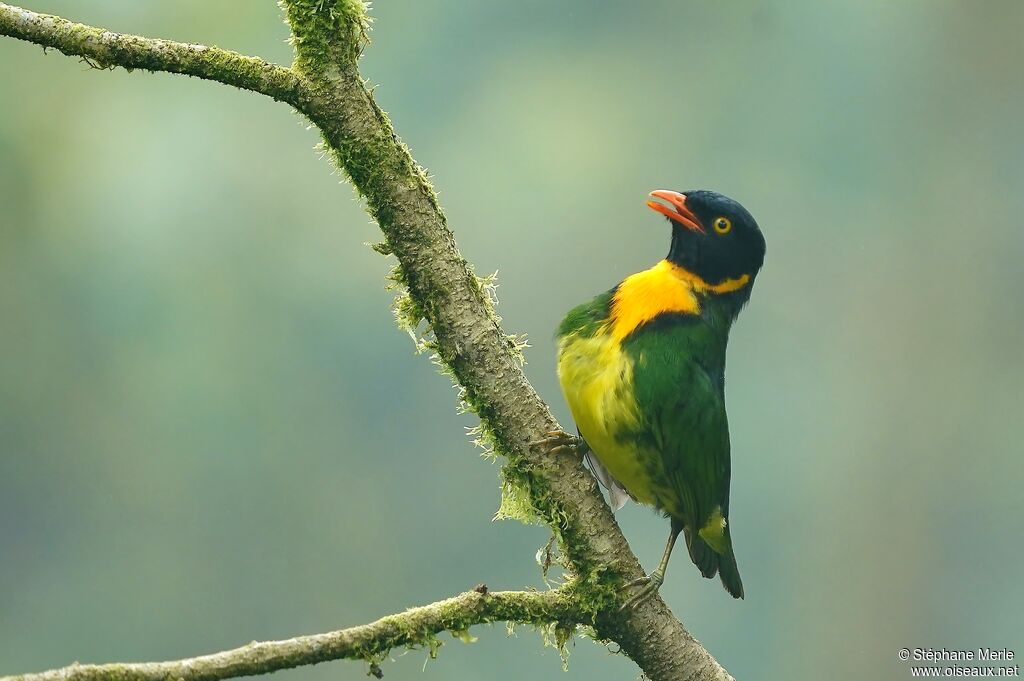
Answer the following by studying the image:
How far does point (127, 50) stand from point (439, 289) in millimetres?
840

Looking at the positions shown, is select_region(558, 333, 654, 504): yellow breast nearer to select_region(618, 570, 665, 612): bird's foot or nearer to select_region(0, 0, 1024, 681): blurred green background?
select_region(618, 570, 665, 612): bird's foot

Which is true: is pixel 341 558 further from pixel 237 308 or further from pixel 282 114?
pixel 282 114

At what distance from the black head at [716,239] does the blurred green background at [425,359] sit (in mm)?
7304

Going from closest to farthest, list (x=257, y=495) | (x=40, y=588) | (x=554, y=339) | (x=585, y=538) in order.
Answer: (x=585, y=538), (x=554, y=339), (x=40, y=588), (x=257, y=495)

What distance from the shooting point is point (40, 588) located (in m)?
11.7

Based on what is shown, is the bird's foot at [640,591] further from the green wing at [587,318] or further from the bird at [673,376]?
the green wing at [587,318]

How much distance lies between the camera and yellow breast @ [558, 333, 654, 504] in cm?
317

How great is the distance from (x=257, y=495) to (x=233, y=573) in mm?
865

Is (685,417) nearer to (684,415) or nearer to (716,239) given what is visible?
(684,415)

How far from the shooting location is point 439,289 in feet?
8.80

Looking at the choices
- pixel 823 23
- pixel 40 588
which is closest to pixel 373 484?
pixel 40 588

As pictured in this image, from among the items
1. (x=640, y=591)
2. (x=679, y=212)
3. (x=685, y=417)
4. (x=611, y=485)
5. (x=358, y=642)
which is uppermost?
(x=679, y=212)

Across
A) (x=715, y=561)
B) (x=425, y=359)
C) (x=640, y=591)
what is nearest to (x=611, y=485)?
(x=715, y=561)

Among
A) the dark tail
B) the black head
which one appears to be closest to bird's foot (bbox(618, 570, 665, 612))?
the dark tail
